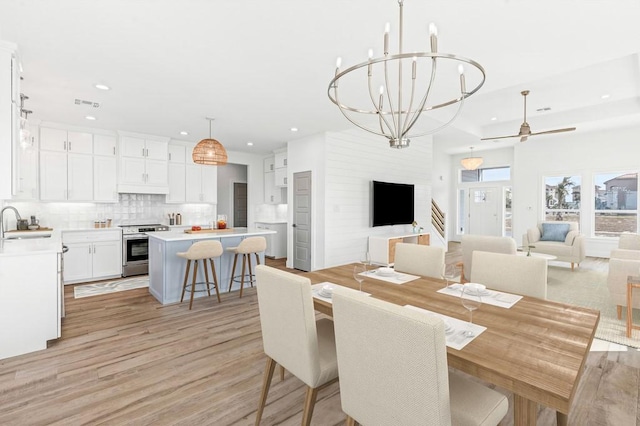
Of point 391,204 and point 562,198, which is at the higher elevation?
point 562,198

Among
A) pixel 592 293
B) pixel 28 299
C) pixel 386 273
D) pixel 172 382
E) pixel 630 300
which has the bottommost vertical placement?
pixel 172 382

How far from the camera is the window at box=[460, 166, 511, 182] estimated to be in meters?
9.69

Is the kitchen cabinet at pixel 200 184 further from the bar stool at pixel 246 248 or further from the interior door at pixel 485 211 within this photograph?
the interior door at pixel 485 211

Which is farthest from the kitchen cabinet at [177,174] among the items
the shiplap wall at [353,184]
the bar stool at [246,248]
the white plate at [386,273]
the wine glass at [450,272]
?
the wine glass at [450,272]

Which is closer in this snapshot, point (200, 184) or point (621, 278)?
point (621, 278)

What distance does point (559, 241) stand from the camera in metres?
6.61

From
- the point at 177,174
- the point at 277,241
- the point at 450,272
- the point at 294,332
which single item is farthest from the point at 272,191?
the point at 294,332

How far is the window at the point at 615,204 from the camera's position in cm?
723

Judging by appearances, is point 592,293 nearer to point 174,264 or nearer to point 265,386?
point 265,386

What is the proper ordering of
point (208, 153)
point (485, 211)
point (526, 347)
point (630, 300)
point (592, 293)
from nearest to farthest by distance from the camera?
point (526, 347) → point (630, 300) → point (208, 153) → point (592, 293) → point (485, 211)

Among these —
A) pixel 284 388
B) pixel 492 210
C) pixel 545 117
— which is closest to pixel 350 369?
pixel 284 388

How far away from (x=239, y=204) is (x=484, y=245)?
6616 mm

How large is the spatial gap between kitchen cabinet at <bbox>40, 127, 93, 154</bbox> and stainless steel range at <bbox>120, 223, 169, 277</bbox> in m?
A: 1.54

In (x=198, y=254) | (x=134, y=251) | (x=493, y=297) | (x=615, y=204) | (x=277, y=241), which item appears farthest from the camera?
(x=277, y=241)
